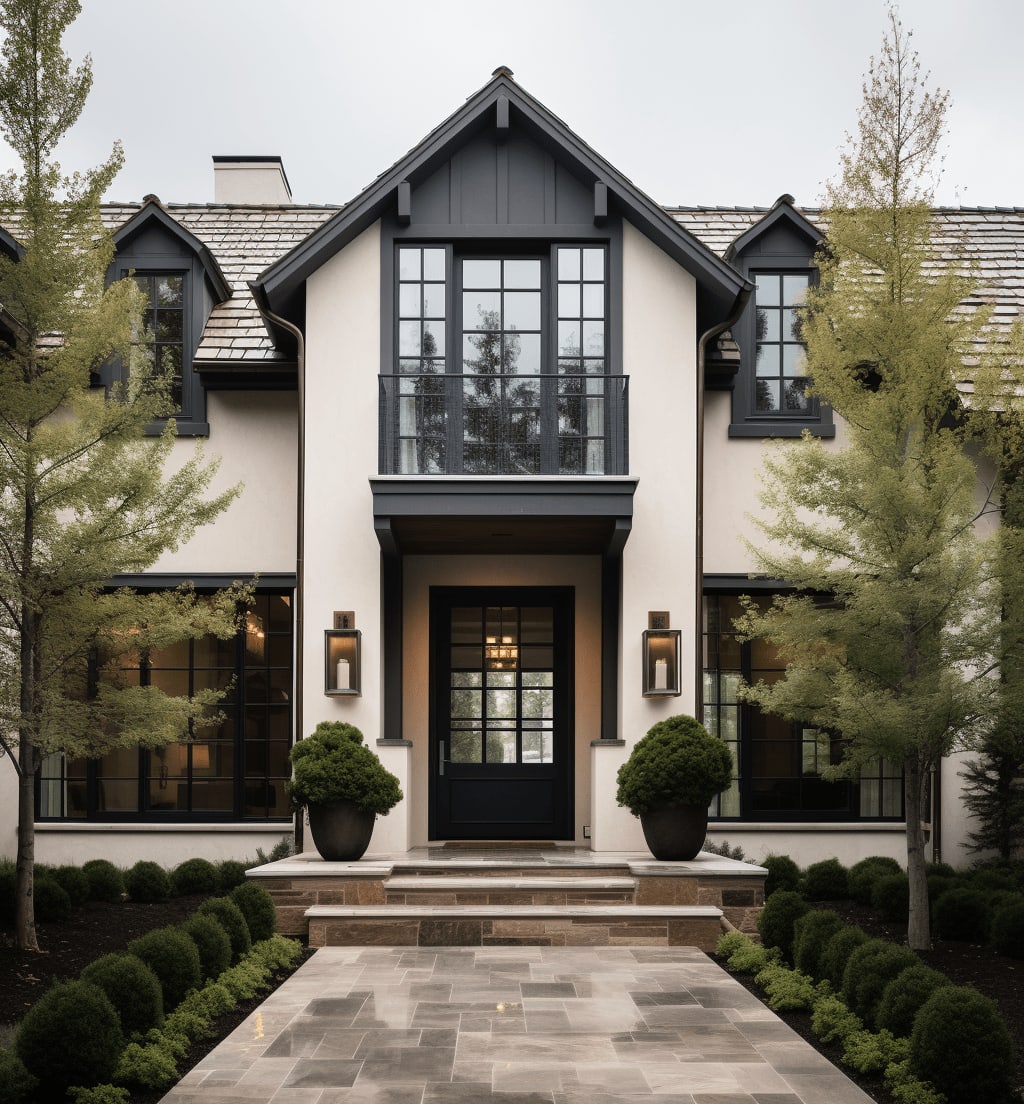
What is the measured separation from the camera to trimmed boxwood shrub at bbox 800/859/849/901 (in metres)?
11.0

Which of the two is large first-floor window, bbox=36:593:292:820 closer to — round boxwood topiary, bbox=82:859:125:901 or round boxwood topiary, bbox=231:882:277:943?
round boxwood topiary, bbox=82:859:125:901

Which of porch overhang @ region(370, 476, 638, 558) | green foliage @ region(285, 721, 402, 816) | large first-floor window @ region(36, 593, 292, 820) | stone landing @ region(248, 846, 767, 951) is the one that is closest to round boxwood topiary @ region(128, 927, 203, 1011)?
stone landing @ region(248, 846, 767, 951)

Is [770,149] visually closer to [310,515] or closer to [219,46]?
[219,46]

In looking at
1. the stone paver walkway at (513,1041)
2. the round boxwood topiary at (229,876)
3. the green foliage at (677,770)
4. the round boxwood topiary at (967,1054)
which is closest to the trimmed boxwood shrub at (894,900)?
the green foliage at (677,770)

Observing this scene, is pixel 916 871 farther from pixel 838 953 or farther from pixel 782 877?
pixel 782 877

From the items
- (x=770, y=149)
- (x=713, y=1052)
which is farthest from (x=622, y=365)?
(x=770, y=149)

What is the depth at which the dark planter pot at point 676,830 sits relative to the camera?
10312 millimetres

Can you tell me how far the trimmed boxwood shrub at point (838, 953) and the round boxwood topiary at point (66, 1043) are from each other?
4.20m

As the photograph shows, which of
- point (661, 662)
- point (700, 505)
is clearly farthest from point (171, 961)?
point (700, 505)

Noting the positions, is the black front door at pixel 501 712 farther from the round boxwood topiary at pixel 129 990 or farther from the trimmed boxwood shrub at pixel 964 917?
the round boxwood topiary at pixel 129 990

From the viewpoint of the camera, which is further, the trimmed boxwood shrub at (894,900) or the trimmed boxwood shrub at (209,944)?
the trimmed boxwood shrub at (894,900)

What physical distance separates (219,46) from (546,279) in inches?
618

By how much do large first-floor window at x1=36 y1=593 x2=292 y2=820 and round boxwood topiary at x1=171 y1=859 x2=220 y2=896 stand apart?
4.10 feet

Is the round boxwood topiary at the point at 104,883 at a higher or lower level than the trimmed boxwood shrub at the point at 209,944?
lower
